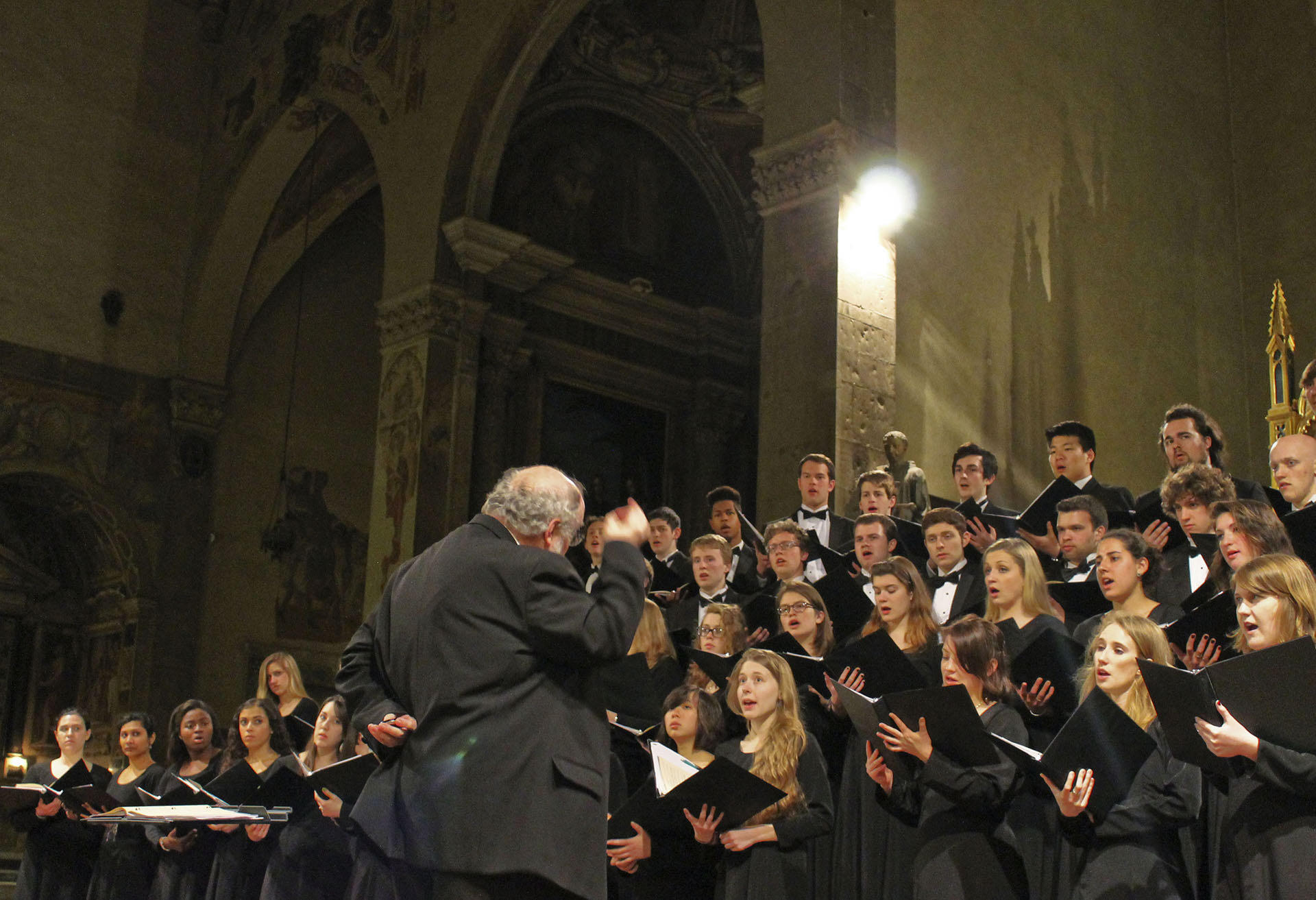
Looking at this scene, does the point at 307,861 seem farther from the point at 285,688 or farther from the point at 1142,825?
the point at 1142,825

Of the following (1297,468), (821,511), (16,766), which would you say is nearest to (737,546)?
(821,511)

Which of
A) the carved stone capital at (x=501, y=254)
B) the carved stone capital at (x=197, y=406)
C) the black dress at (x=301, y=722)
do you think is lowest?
the black dress at (x=301, y=722)

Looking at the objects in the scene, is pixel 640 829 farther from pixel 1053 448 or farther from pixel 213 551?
pixel 213 551

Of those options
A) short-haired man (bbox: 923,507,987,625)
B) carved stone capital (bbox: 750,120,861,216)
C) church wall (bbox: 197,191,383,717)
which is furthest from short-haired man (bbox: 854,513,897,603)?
church wall (bbox: 197,191,383,717)

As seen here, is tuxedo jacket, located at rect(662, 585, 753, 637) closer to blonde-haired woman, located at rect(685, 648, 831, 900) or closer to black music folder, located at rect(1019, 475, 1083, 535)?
black music folder, located at rect(1019, 475, 1083, 535)

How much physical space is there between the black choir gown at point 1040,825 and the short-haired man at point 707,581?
7.13ft

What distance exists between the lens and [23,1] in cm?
1500

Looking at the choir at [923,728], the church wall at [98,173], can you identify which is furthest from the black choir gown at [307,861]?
the church wall at [98,173]

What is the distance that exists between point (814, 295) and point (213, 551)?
9.04 m

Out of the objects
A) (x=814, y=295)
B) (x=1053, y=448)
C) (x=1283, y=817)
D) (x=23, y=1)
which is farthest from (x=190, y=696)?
(x=1283, y=817)

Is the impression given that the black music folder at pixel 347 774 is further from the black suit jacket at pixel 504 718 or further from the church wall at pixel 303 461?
the church wall at pixel 303 461

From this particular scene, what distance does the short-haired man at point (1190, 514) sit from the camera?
17.4 ft

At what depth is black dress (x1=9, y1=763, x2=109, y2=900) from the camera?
7.78m

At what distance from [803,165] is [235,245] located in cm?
859
